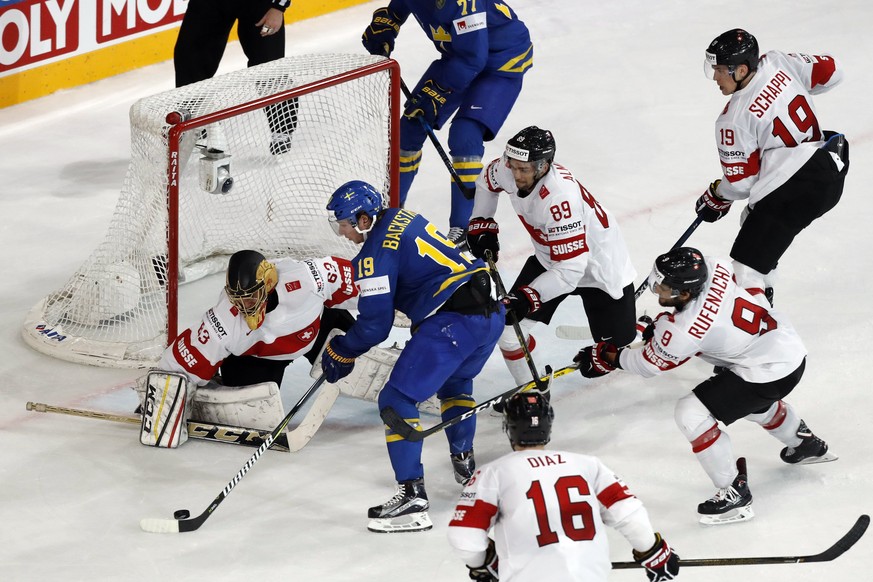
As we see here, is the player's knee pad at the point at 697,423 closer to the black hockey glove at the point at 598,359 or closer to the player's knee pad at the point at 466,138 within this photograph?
the black hockey glove at the point at 598,359

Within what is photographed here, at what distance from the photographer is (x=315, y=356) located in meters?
4.79

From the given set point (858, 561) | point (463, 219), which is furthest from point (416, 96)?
point (858, 561)

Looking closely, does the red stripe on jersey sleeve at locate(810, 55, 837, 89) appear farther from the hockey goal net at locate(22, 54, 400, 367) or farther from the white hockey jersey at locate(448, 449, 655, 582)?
the white hockey jersey at locate(448, 449, 655, 582)

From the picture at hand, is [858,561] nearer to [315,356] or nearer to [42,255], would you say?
A: [315,356]

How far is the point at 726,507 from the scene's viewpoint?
4195 mm

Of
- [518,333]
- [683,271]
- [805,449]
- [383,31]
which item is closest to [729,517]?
[805,449]

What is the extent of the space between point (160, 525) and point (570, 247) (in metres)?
1.56

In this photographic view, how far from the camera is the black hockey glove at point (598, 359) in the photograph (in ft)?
14.1

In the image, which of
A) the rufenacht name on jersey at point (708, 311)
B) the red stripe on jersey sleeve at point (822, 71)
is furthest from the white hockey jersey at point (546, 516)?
the red stripe on jersey sleeve at point (822, 71)

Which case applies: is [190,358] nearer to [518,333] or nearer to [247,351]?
[247,351]

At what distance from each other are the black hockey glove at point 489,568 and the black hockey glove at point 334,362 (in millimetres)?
1213

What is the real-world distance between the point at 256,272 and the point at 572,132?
3.43 meters

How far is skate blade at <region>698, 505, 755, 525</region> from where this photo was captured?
4.19m

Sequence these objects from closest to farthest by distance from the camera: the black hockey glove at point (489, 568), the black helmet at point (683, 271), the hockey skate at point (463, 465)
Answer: the black hockey glove at point (489, 568)
the black helmet at point (683, 271)
the hockey skate at point (463, 465)
